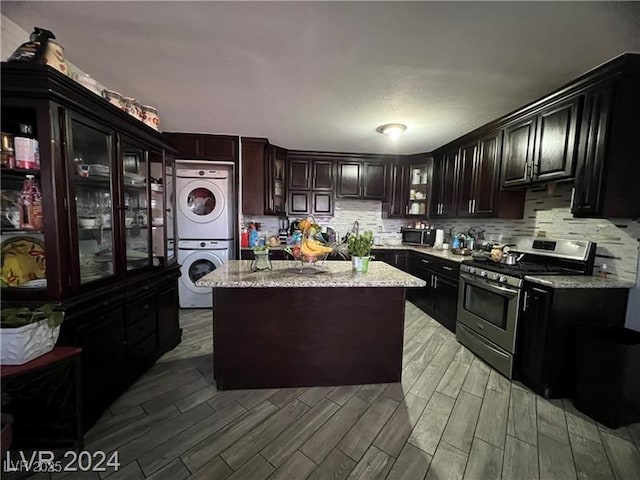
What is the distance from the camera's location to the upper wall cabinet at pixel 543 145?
203 centimetres

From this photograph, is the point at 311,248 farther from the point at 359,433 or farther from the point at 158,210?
the point at 158,210

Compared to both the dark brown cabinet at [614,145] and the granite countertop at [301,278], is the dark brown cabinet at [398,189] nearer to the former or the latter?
the granite countertop at [301,278]

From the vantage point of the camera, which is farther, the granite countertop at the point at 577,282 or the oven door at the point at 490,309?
the oven door at the point at 490,309

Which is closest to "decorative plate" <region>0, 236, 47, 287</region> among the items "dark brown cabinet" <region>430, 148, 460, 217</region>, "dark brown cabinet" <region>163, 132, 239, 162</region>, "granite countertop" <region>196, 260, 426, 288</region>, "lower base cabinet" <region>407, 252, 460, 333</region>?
"granite countertop" <region>196, 260, 426, 288</region>

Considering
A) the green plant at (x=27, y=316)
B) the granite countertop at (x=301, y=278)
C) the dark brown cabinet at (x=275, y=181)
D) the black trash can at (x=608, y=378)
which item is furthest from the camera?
the dark brown cabinet at (x=275, y=181)

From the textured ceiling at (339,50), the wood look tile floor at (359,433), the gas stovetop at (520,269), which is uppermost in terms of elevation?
the textured ceiling at (339,50)

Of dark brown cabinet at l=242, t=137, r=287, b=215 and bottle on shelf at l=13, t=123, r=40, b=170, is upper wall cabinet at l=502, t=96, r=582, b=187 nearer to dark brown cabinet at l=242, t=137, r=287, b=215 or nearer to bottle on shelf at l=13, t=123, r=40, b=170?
dark brown cabinet at l=242, t=137, r=287, b=215

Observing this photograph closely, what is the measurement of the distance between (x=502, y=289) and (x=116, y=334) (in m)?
3.03

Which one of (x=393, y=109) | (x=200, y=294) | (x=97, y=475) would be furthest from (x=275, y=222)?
(x=97, y=475)

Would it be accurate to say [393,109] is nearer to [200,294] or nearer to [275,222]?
[275,222]

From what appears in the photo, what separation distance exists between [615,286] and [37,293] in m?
3.73

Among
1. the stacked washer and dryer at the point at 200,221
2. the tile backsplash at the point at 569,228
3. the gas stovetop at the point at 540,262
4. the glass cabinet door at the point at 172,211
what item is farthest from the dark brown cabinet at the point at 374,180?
the glass cabinet door at the point at 172,211

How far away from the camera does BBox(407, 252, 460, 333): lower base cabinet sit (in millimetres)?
3049

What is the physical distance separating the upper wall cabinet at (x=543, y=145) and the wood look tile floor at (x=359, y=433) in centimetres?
184
